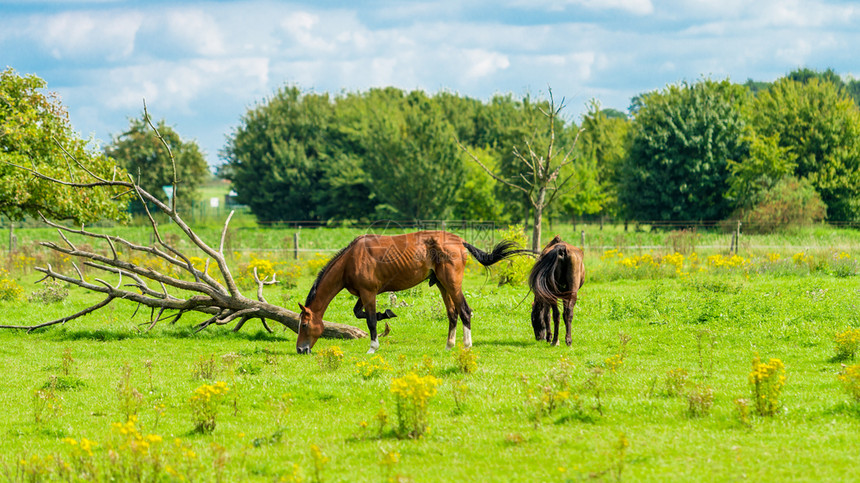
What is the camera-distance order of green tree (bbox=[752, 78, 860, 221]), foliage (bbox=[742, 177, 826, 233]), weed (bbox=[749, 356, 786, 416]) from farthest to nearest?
green tree (bbox=[752, 78, 860, 221]) < foliage (bbox=[742, 177, 826, 233]) < weed (bbox=[749, 356, 786, 416])

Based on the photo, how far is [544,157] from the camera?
45688mm

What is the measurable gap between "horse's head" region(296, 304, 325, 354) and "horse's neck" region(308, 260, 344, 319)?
0.20m

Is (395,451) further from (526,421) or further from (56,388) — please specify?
(56,388)

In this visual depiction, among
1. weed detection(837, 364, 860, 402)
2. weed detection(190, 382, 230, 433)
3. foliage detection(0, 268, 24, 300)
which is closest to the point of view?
weed detection(190, 382, 230, 433)

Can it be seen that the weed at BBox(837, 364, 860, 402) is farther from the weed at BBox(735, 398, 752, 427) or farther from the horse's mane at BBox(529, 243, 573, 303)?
the horse's mane at BBox(529, 243, 573, 303)

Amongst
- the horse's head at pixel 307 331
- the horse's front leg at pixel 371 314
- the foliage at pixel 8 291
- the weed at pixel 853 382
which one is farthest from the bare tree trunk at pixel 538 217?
the foliage at pixel 8 291

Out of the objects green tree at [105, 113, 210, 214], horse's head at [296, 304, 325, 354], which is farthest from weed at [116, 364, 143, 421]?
green tree at [105, 113, 210, 214]

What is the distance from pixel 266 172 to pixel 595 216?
88.0 feet

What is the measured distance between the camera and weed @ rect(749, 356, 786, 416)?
7742 mm

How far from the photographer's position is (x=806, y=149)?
4728 cm

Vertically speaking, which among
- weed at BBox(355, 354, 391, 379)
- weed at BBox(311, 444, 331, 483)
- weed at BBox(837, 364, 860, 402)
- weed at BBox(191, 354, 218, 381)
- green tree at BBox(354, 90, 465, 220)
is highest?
green tree at BBox(354, 90, 465, 220)

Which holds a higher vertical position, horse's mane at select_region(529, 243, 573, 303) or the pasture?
horse's mane at select_region(529, 243, 573, 303)

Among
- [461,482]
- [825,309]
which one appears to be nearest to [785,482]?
[461,482]

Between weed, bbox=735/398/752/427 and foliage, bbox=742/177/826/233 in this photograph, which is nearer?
weed, bbox=735/398/752/427
